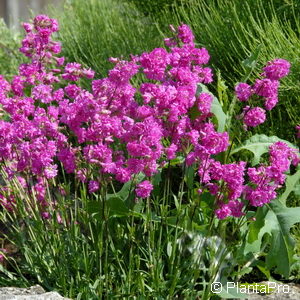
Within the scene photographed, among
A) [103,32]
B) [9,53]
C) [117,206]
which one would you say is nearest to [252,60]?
[117,206]

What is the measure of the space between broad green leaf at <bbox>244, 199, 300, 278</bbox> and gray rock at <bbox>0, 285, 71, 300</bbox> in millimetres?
969

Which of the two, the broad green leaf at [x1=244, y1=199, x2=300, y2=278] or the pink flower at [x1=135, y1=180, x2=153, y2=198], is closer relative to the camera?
the pink flower at [x1=135, y1=180, x2=153, y2=198]

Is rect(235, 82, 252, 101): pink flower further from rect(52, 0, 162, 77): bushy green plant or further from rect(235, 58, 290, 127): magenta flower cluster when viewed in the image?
rect(52, 0, 162, 77): bushy green plant

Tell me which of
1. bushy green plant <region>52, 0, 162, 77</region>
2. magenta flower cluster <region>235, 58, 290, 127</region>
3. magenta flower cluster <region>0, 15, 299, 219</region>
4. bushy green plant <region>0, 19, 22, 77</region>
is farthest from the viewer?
bushy green plant <region>0, 19, 22, 77</region>

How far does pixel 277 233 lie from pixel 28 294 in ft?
3.79

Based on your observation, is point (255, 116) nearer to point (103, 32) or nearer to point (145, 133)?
point (145, 133)

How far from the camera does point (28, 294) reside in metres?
2.64

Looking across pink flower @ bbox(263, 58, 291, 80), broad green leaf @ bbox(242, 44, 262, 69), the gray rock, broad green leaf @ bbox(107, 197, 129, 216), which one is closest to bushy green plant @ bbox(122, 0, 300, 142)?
broad green leaf @ bbox(242, 44, 262, 69)

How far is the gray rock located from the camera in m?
2.39

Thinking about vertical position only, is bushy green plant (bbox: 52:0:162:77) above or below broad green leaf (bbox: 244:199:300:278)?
above

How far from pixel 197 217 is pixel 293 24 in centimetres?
222

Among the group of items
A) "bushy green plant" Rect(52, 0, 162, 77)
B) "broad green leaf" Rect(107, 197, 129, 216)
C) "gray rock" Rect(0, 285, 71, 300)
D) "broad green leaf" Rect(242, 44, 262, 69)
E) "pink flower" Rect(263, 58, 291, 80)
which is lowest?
"gray rock" Rect(0, 285, 71, 300)

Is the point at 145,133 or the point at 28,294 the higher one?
the point at 145,133

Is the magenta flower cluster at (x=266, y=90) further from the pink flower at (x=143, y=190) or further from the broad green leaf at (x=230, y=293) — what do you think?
the broad green leaf at (x=230, y=293)
